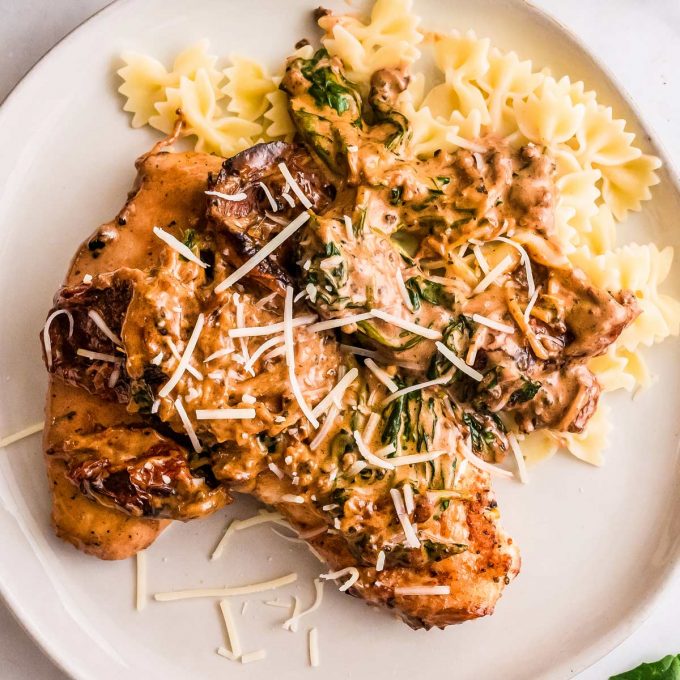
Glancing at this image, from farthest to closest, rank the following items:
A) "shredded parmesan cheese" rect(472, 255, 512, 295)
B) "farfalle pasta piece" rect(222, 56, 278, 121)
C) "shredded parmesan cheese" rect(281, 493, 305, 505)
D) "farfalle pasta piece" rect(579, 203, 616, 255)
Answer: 1. "farfalle pasta piece" rect(579, 203, 616, 255)
2. "farfalle pasta piece" rect(222, 56, 278, 121)
3. "shredded parmesan cheese" rect(472, 255, 512, 295)
4. "shredded parmesan cheese" rect(281, 493, 305, 505)

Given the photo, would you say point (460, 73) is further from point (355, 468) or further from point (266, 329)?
point (355, 468)

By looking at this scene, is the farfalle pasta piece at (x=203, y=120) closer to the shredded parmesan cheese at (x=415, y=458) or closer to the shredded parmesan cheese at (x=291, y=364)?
the shredded parmesan cheese at (x=291, y=364)

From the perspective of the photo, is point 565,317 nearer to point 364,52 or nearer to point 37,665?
point 364,52

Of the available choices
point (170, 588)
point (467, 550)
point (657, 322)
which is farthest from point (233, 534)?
point (657, 322)

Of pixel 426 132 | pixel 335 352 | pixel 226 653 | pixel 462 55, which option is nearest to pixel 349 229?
pixel 335 352

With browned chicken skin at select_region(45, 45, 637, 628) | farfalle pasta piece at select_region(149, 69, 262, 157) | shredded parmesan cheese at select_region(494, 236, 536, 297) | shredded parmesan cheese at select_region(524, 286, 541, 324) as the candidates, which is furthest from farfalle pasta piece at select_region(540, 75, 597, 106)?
farfalle pasta piece at select_region(149, 69, 262, 157)

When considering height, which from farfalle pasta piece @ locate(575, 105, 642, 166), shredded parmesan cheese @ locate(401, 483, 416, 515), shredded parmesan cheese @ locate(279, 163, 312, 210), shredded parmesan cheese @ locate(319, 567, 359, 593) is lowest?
shredded parmesan cheese @ locate(319, 567, 359, 593)

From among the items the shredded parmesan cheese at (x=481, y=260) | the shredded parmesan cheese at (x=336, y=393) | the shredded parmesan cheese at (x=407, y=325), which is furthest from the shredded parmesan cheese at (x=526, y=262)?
the shredded parmesan cheese at (x=336, y=393)

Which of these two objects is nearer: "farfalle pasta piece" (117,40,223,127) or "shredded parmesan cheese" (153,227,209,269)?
"shredded parmesan cheese" (153,227,209,269)

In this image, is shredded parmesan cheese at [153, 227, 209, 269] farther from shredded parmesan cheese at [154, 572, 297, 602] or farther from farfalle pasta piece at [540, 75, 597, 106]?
farfalle pasta piece at [540, 75, 597, 106]
